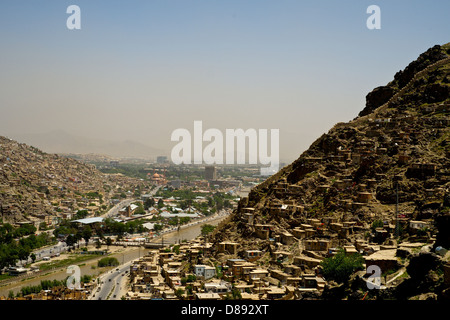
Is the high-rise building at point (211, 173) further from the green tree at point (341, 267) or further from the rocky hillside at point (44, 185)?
the green tree at point (341, 267)

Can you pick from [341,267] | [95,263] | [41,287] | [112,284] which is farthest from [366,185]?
[95,263]

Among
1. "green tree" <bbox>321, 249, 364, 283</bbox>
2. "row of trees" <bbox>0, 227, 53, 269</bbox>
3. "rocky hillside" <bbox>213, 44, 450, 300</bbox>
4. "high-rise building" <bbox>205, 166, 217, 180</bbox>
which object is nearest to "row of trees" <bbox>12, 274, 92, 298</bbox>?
"row of trees" <bbox>0, 227, 53, 269</bbox>

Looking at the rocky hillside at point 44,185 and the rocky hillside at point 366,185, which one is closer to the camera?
the rocky hillside at point 366,185

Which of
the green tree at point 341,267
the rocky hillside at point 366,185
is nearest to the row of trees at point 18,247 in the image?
the rocky hillside at point 366,185

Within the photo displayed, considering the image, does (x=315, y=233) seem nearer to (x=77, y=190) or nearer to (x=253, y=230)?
(x=253, y=230)

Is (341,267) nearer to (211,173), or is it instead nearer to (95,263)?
(95,263)

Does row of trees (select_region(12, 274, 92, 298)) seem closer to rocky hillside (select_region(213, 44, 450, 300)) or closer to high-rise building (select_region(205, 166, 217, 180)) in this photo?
rocky hillside (select_region(213, 44, 450, 300))
